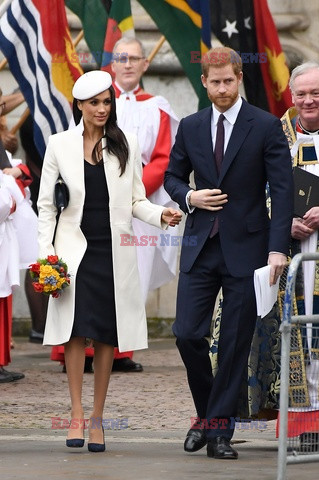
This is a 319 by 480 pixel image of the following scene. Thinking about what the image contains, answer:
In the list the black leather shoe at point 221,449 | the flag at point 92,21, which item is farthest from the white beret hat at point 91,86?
the flag at point 92,21

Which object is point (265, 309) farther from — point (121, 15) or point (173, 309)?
point (173, 309)

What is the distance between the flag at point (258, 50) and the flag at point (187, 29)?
246mm

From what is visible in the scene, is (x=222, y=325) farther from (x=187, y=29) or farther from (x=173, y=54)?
(x=173, y=54)

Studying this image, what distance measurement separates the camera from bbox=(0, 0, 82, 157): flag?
38.2 feet

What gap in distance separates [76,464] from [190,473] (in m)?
0.61

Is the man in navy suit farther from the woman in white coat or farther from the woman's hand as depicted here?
the woman in white coat

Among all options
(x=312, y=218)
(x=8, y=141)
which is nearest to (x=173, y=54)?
(x=8, y=141)

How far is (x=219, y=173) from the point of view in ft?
24.1

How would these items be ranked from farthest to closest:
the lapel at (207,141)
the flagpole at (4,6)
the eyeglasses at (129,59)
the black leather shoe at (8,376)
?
the eyeglasses at (129,59)
the black leather shoe at (8,376)
the flagpole at (4,6)
the lapel at (207,141)

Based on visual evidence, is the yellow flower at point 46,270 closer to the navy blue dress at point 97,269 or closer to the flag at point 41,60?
the navy blue dress at point 97,269

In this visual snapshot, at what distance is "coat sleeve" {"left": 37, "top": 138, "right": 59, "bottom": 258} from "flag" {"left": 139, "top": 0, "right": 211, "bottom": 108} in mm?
4382

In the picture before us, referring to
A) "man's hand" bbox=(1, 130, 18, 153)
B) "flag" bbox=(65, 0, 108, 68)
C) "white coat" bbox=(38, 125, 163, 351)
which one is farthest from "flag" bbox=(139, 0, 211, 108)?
"white coat" bbox=(38, 125, 163, 351)

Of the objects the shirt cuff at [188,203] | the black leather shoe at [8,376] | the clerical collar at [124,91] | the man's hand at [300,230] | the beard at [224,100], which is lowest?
the black leather shoe at [8,376]

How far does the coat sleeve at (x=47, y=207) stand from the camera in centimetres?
761
